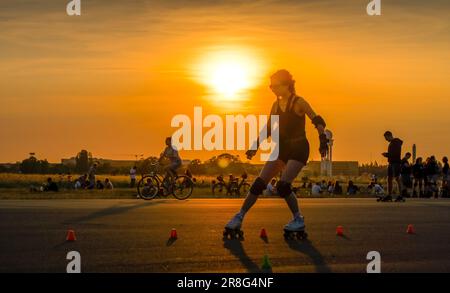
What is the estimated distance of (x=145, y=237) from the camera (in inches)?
518

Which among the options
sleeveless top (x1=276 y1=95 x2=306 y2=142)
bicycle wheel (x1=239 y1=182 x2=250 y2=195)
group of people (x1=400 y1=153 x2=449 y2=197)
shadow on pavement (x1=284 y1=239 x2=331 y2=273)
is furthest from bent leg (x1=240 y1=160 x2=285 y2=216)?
bicycle wheel (x1=239 y1=182 x2=250 y2=195)

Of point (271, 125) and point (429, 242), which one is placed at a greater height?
point (271, 125)

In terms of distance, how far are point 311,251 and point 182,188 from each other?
17.0 metres

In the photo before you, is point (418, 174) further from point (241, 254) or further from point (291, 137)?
point (241, 254)

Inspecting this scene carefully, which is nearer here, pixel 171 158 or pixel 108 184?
pixel 171 158

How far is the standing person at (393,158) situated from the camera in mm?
25625

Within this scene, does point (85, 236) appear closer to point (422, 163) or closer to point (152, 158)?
point (152, 158)

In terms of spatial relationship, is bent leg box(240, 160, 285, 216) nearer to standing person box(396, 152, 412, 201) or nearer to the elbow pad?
the elbow pad

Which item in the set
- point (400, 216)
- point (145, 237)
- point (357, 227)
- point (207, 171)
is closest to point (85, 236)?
point (145, 237)

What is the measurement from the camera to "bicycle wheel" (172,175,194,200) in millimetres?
28406

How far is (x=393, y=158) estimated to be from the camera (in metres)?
25.9

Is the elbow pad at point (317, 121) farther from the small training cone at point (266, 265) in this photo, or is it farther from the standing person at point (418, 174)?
the standing person at point (418, 174)

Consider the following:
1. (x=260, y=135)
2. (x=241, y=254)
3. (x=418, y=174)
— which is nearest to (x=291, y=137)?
(x=260, y=135)
